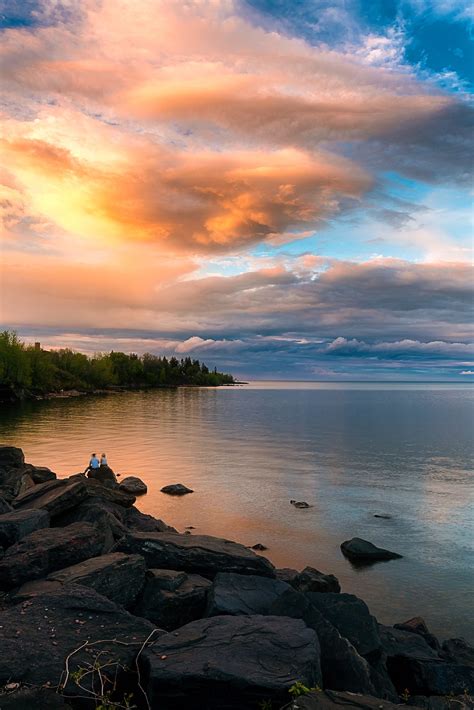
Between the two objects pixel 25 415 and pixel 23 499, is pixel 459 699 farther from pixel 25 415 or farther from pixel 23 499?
pixel 25 415

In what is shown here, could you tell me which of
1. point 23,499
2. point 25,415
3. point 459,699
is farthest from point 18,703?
point 25,415

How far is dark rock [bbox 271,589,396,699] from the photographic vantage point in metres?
9.83

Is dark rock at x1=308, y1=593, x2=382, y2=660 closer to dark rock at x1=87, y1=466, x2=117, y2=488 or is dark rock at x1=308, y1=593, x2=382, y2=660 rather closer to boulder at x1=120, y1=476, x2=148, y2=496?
boulder at x1=120, y1=476, x2=148, y2=496

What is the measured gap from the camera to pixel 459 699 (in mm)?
11234

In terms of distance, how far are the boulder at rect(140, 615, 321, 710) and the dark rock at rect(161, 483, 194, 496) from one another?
30027mm

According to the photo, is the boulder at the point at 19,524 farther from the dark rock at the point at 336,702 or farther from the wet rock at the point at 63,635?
the dark rock at the point at 336,702

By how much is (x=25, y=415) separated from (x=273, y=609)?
100206 mm

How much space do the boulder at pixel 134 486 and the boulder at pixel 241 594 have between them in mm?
26785

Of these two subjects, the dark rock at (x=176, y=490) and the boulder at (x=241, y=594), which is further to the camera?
the dark rock at (x=176, y=490)

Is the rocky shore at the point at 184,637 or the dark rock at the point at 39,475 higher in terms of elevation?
the rocky shore at the point at 184,637

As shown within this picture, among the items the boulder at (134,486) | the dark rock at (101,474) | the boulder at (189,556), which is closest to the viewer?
the boulder at (189,556)

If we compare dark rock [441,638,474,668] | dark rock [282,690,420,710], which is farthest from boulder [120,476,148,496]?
dark rock [282,690,420,710]

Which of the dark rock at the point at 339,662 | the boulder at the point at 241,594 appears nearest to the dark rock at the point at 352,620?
the dark rock at the point at 339,662

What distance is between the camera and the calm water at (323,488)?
918 inches
